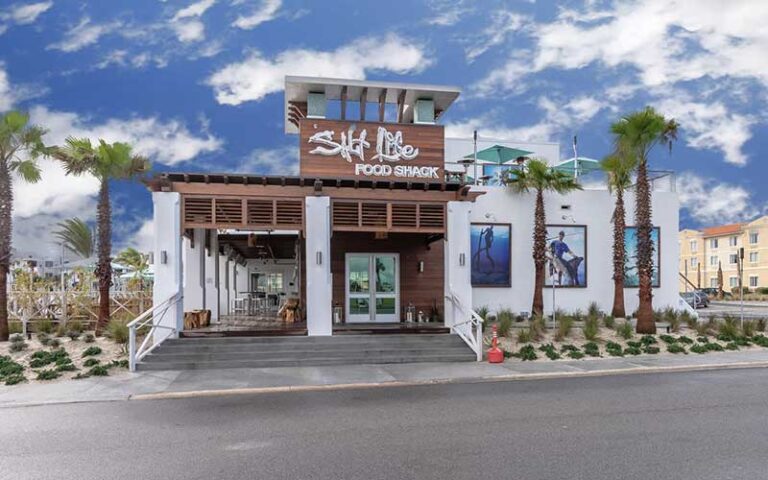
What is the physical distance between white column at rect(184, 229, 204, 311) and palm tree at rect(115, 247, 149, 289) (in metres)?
8.26

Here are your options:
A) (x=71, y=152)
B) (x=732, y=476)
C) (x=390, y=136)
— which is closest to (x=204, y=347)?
(x=71, y=152)

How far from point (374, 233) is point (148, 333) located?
7.80 meters

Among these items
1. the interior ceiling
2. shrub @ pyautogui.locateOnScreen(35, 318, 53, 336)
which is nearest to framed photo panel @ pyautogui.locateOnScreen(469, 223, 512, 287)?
the interior ceiling

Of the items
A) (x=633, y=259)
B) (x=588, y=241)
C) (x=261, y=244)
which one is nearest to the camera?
(x=588, y=241)

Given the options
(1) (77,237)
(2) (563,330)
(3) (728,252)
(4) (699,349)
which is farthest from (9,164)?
(3) (728,252)

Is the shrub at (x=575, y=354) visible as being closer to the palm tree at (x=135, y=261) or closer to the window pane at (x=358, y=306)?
the window pane at (x=358, y=306)

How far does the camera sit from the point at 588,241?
22.6 m

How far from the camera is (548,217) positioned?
22.4 m

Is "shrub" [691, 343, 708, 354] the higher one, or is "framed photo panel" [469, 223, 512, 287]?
"framed photo panel" [469, 223, 512, 287]

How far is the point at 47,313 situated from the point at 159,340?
262 inches

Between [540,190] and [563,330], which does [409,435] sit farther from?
[540,190]

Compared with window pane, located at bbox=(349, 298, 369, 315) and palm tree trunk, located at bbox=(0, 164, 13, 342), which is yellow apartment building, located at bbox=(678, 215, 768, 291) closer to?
window pane, located at bbox=(349, 298, 369, 315)

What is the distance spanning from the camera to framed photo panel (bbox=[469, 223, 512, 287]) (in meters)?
21.6

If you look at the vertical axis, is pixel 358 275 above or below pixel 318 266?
below
